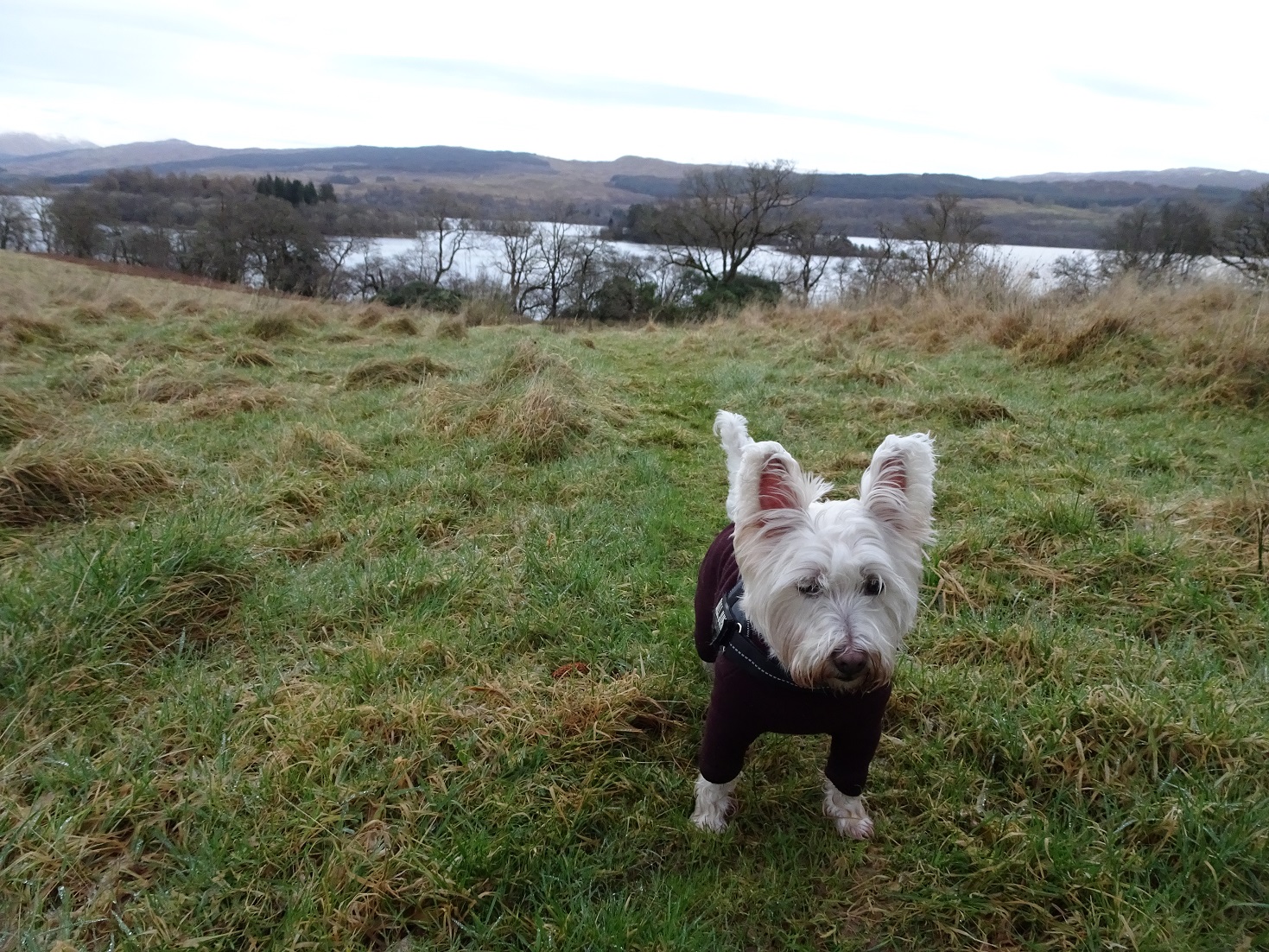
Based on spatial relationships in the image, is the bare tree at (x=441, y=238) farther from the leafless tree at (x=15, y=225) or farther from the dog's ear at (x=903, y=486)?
the dog's ear at (x=903, y=486)

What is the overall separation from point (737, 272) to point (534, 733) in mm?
41882

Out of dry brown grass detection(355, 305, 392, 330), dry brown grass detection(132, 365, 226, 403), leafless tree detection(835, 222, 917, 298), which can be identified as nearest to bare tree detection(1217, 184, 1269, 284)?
leafless tree detection(835, 222, 917, 298)

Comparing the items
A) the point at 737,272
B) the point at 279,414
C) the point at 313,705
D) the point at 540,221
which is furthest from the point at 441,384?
the point at 540,221

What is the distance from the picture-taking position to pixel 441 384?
8242mm

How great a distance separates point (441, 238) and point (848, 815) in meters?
56.3

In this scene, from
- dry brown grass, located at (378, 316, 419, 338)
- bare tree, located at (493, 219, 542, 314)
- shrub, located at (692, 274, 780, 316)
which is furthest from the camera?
bare tree, located at (493, 219, 542, 314)

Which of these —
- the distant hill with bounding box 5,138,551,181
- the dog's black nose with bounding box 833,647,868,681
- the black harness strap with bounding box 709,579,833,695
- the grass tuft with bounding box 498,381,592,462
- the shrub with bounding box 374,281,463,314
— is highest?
the distant hill with bounding box 5,138,551,181

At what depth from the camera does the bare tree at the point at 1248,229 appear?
691 inches

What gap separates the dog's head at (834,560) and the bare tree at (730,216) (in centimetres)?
4160

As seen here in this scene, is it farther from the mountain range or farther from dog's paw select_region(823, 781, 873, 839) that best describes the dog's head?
the mountain range

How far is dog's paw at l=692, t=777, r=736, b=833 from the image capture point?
2373 mm

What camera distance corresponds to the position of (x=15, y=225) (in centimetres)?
4181

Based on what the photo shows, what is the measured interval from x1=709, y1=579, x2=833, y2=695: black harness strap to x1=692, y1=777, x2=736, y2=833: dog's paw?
479mm

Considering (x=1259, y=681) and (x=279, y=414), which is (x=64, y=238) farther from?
(x=1259, y=681)
